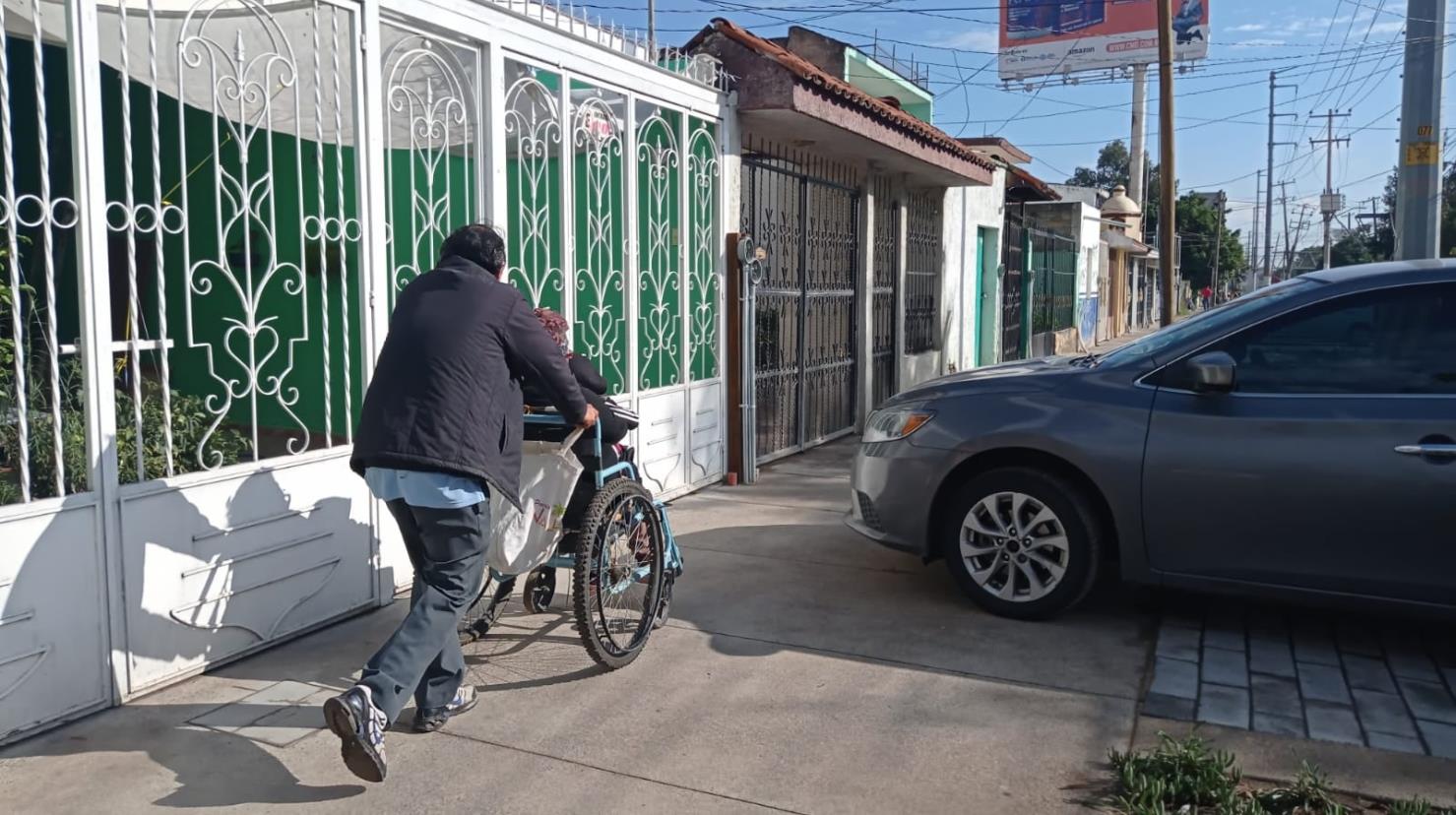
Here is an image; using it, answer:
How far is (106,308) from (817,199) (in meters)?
7.10

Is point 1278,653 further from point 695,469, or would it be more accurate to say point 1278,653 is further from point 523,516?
point 695,469

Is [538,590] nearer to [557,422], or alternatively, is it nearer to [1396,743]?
[557,422]

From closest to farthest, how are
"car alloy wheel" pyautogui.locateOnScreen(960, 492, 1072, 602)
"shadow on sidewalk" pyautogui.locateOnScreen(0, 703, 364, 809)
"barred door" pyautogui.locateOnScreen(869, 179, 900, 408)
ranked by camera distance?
"shadow on sidewalk" pyautogui.locateOnScreen(0, 703, 364, 809) < "car alloy wheel" pyautogui.locateOnScreen(960, 492, 1072, 602) < "barred door" pyautogui.locateOnScreen(869, 179, 900, 408)

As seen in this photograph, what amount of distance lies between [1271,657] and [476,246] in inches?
142

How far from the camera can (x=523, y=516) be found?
13.5 ft

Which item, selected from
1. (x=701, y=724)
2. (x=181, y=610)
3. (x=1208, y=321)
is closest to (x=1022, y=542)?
(x=1208, y=321)

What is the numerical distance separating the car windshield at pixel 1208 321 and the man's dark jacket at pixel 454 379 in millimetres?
2837

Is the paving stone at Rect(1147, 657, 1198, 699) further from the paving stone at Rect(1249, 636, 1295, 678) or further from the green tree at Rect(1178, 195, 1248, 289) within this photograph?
the green tree at Rect(1178, 195, 1248, 289)

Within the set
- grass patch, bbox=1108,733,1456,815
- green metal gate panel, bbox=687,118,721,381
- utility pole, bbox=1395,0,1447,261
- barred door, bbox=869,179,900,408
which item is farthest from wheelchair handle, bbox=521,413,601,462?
utility pole, bbox=1395,0,1447,261

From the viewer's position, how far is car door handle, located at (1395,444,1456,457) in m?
4.23

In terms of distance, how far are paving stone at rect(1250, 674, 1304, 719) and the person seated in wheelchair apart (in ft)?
8.68

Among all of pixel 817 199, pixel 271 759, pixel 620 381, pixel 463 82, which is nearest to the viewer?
pixel 271 759

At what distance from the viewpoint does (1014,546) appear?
5.00m

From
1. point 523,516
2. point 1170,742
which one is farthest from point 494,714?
point 1170,742
